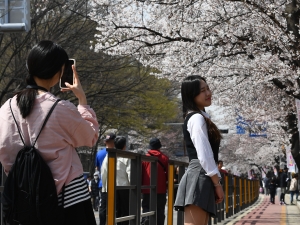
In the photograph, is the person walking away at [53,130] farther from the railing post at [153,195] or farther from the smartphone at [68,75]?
the railing post at [153,195]

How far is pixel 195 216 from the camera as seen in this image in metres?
5.30

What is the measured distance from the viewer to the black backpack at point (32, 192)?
334 centimetres

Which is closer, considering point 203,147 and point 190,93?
point 203,147

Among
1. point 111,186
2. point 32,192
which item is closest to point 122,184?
point 111,186

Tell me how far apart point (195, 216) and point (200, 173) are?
0.29 metres

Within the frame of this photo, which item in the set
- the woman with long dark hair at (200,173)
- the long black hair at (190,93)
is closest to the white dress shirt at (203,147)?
the woman with long dark hair at (200,173)

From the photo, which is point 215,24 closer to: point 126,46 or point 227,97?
point 126,46

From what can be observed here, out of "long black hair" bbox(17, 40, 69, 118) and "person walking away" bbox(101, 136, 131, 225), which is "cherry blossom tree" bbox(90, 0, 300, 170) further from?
"long black hair" bbox(17, 40, 69, 118)

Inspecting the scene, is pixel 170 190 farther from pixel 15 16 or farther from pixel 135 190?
pixel 15 16

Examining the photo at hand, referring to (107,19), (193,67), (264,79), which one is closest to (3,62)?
(107,19)

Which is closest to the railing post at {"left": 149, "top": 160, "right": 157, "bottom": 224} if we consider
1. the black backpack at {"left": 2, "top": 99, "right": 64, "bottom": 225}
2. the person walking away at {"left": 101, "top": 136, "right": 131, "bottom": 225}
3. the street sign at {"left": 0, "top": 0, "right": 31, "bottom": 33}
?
the person walking away at {"left": 101, "top": 136, "right": 131, "bottom": 225}

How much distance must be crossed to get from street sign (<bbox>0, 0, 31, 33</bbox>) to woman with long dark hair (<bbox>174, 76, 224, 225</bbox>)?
32.3 feet

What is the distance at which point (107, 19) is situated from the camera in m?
19.1

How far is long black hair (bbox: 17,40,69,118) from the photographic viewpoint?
3.53m
